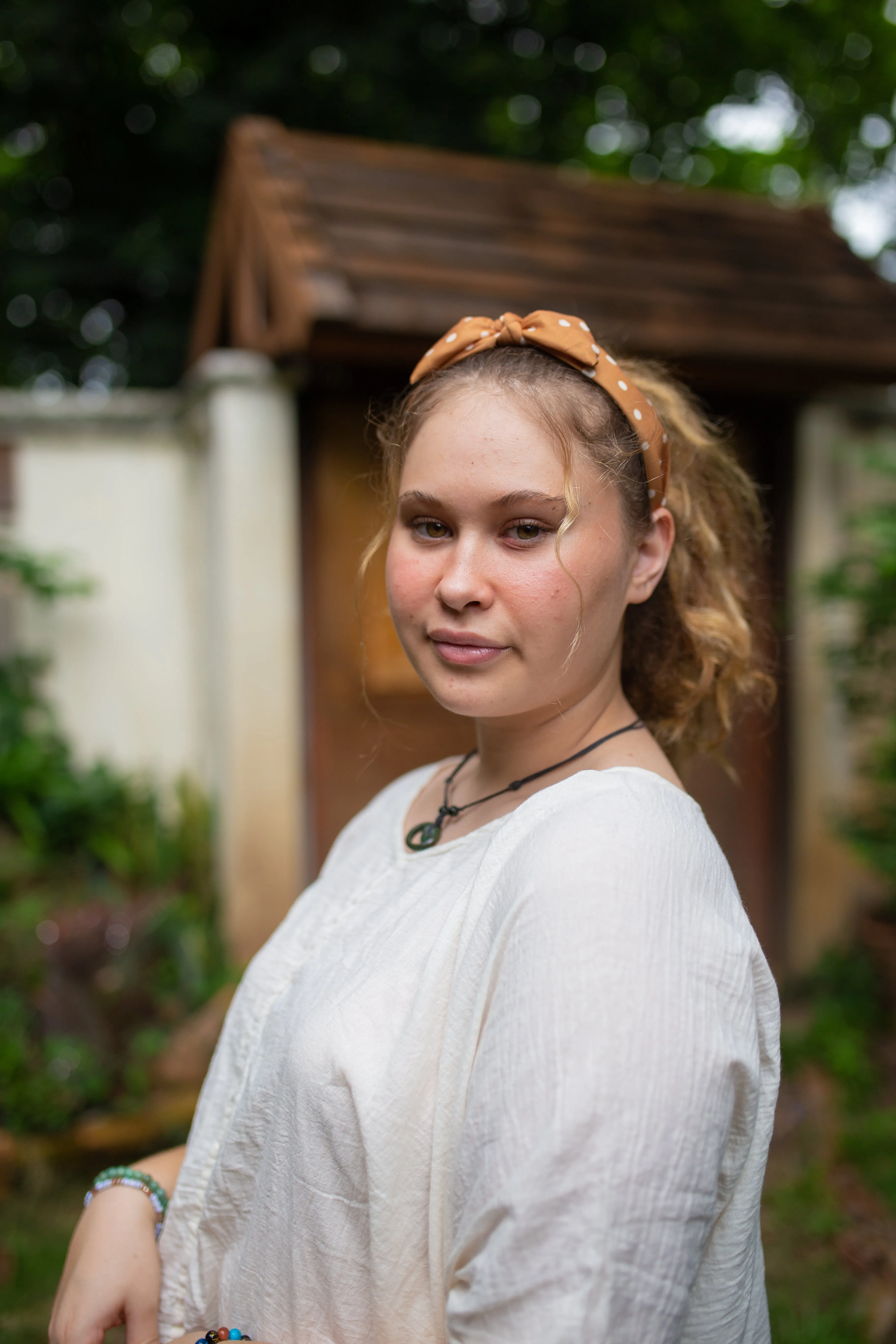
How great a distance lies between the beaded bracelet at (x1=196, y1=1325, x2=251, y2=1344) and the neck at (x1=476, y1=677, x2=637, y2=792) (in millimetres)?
715

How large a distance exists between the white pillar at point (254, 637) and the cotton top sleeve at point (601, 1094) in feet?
10.5

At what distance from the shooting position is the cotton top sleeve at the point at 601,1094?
0.84m

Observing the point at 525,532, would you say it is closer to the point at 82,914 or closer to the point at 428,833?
the point at 428,833

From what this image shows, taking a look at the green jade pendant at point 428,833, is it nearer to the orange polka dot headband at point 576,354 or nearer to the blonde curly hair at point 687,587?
the blonde curly hair at point 687,587

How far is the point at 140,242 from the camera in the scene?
6.59 metres

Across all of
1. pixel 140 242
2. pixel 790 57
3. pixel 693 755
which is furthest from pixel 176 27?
pixel 693 755

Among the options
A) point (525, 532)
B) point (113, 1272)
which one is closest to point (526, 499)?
point (525, 532)

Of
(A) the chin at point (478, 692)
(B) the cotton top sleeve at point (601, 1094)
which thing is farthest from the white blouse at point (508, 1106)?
(A) the chin at point (478, 692)

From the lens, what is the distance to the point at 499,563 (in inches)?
45.1

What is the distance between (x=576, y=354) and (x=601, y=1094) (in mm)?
826

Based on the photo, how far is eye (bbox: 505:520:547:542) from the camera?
1.15 m

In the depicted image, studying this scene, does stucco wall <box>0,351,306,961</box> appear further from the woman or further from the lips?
the lips

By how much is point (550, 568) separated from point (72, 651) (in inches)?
145

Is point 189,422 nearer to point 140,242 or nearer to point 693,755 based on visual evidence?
point 140,242
